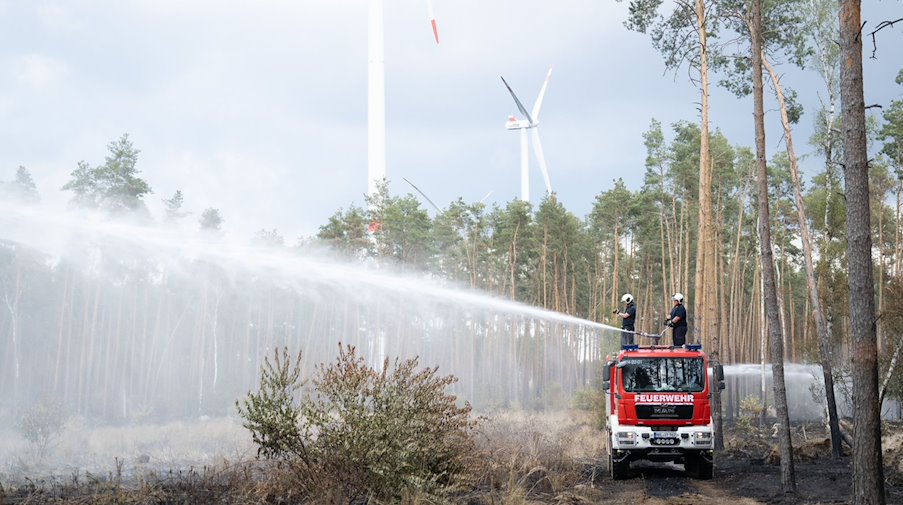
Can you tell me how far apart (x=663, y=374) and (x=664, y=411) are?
817 mm

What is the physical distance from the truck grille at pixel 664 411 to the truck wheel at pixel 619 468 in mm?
1366

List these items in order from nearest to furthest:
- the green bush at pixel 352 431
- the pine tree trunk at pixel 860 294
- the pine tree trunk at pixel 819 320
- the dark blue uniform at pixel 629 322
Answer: the pine tree trunk at pixel 860 294, the green bush at pixel 352 431, the dark blue uniform at pixel 629 322, the pine tree trunk at pixel 819 320

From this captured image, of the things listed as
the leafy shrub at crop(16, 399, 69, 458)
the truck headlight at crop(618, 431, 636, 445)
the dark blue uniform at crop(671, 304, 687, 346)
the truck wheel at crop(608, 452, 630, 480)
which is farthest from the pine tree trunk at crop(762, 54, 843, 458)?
the leafy shrub at crop(16, 399, 69, 458)

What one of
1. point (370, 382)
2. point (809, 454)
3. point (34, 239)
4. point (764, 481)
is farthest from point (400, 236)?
point (370, 382)

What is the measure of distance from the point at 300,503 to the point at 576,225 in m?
62.7

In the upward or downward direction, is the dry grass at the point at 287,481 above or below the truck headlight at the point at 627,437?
below

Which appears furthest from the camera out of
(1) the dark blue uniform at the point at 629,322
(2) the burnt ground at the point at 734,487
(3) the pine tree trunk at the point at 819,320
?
(3) the pine tree trunk at the point at 819,320

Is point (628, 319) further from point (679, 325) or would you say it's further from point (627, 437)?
point (627, 437)

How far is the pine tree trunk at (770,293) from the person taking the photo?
17.3 metres

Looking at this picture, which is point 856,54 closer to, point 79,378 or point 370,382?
point 370,382

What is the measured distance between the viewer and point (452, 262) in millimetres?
72312

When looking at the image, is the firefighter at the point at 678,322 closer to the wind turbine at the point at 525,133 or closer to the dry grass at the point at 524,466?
the dry grass at the point at 524,466

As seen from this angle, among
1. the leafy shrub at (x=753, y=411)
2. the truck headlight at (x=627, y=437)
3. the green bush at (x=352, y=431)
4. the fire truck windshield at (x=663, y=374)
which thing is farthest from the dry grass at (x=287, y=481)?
the leafy shrub at (x=753, y=411)

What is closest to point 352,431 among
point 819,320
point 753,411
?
point 819,320
